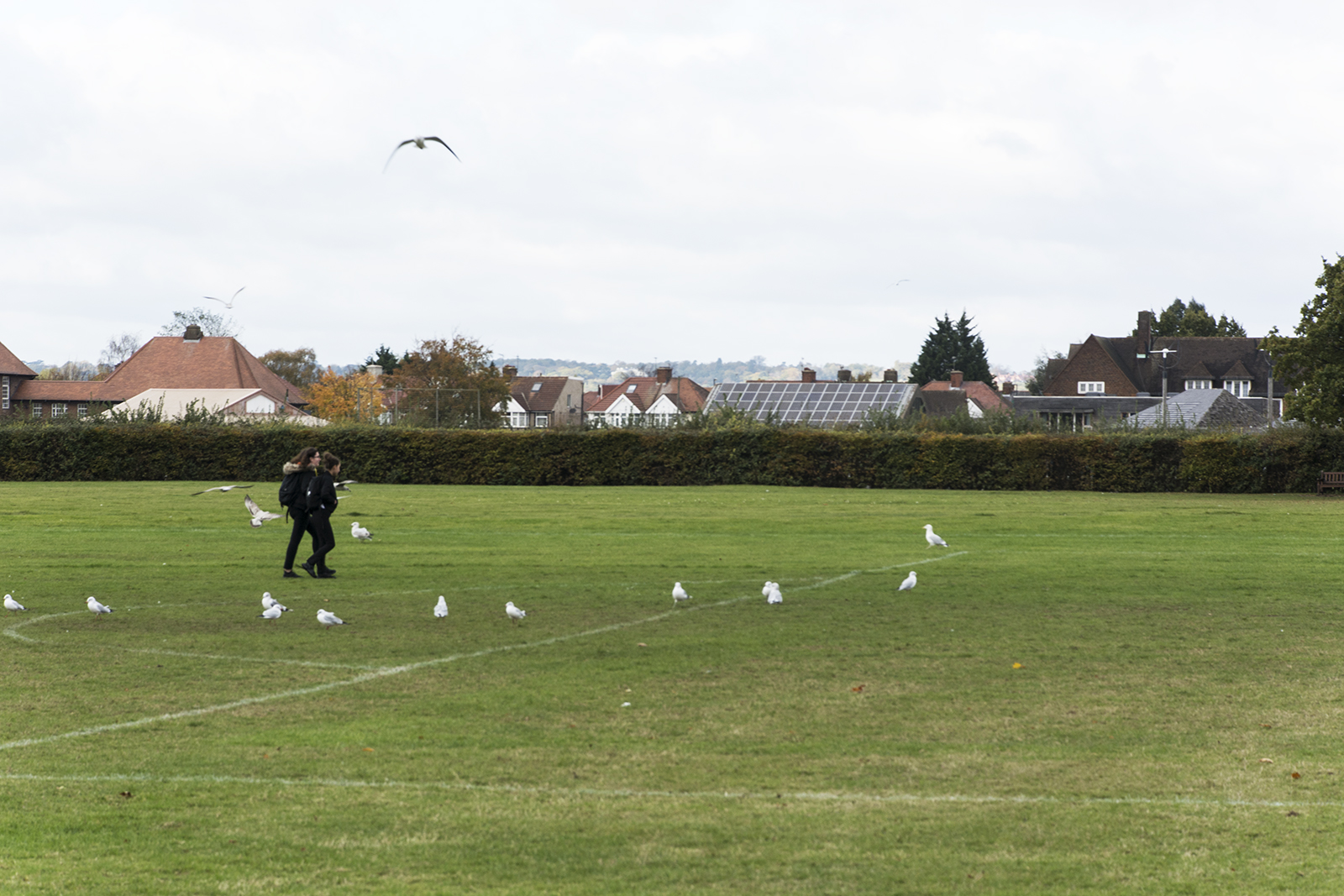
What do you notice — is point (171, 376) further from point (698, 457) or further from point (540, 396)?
point (540, 396)

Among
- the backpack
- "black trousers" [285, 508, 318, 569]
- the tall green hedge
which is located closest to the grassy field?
"black trousers" [285, 508, 318, 569]

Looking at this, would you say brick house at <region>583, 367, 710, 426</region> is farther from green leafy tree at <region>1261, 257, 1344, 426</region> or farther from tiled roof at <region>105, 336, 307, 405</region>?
green leafy tree at <region>1261, 257, 1344, 426</region>

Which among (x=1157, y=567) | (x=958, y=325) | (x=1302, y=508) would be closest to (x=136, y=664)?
(x=1157, y=567)

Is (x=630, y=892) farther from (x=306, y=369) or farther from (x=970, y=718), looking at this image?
(x=306, y=369)

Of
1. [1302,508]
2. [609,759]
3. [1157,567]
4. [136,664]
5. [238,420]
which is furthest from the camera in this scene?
[238,420]

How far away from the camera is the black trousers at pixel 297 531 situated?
1762 cm

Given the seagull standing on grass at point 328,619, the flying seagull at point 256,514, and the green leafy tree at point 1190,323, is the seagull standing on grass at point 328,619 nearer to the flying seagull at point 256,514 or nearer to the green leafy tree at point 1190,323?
the flying seagull at point 256,514

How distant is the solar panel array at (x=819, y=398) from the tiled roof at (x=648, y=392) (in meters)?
56.9

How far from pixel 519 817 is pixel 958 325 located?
123520 millimetres

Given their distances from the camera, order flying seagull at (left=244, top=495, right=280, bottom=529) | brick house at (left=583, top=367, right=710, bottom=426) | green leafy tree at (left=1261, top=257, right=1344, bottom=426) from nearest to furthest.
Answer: flying seagull at (left=244, top=495, right=280, bottom=529)
green leafy tree at (left=1261, top=257, right=1344, bottom=426)
brick house at (left=583, top=367, right=710, bottom=426)

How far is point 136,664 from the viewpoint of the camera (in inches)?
449

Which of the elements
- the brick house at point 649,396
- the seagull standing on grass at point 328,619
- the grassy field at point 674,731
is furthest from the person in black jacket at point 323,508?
the brick house at point 649,396

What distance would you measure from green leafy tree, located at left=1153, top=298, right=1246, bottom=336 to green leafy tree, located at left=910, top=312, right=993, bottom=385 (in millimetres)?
17131

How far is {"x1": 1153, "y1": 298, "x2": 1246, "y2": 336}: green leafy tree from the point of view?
404 ft
